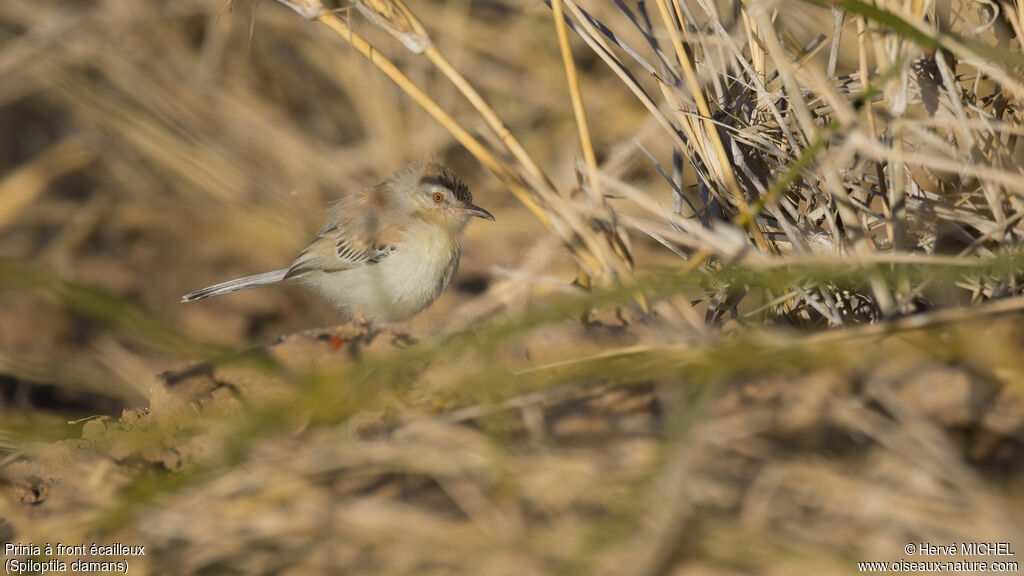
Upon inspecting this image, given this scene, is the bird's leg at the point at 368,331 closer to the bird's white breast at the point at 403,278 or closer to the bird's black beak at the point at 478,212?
the bird's white breast at the point at 403,278

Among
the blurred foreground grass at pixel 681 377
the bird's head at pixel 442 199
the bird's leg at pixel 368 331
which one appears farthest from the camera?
the bird's head at pixel 442 199

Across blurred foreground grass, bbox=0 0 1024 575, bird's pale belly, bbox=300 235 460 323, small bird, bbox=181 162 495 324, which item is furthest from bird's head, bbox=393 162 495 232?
blurred foreground grass, bbox=0 0 1024 575

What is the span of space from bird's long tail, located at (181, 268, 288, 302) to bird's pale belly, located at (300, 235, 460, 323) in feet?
1.14

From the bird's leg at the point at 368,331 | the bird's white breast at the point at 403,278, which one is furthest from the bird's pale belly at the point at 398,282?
the bird's leg at the point at 368,331

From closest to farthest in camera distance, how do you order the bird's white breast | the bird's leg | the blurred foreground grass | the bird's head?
the blurred foreground grass < the bird's leg < the bird's white breast < the bird's head

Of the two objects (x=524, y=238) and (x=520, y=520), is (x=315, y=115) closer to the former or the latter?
(x=524, y=238)

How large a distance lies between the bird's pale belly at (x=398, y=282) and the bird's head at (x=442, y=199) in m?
0.28

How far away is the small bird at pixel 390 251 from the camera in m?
5.38

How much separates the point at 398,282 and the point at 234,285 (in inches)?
44.8

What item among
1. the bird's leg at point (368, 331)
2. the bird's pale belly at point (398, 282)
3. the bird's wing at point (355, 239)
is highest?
the bird's leg at point (368, 331)

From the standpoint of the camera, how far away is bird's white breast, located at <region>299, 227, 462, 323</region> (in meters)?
5.34

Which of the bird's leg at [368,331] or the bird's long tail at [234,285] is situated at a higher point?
the bird's leg at [368,331]

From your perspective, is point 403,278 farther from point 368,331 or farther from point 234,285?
point 368,331

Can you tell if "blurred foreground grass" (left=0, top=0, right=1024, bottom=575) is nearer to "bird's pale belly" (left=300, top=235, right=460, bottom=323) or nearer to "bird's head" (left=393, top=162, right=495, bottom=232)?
"bird's pale belly" (left=300, top=235, right=460, bottom=323)
